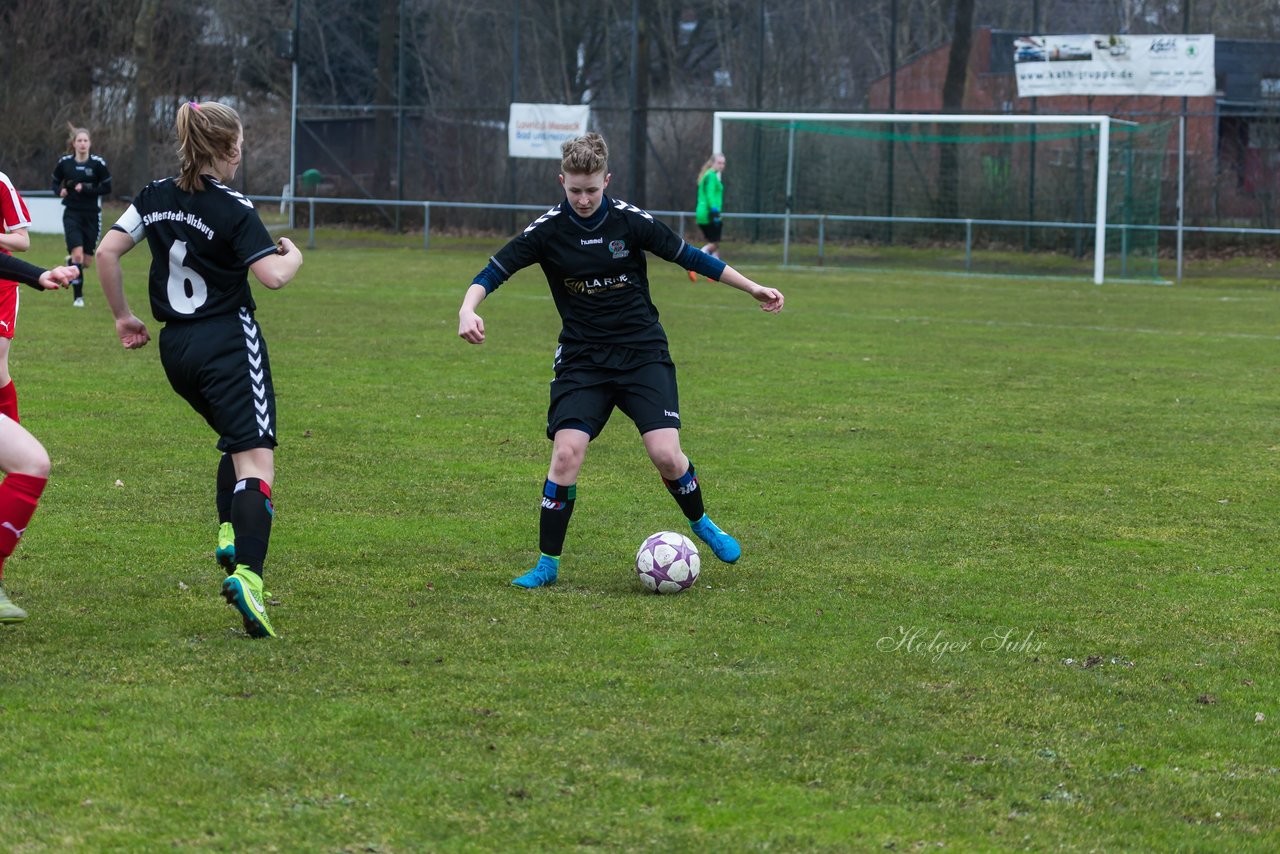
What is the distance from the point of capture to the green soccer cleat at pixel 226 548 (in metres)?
5.50

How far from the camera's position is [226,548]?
554 cm

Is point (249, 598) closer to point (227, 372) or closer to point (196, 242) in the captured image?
point (227, 372)

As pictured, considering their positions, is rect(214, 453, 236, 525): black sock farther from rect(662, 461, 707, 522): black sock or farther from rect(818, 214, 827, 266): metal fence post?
rect(818, 214, 827, 266): metal fence post

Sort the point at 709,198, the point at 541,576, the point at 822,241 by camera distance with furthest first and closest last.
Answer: the point at 822,241 → the point at 709,198 → the point at 541,576

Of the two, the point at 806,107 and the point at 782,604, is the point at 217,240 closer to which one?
the point at 782,604

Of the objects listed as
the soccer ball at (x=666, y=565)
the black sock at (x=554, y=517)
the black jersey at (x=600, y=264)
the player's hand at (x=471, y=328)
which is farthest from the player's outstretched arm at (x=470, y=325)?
the soccer ball at (x=666, y=565)

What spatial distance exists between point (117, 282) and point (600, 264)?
1.76m

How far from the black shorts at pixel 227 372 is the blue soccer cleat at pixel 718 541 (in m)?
1.83

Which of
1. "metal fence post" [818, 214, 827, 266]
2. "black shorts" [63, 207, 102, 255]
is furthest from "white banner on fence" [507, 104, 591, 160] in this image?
"black shorts" [63, 207, 102, 255]

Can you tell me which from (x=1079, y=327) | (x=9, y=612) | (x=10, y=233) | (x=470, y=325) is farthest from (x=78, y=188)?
(x=9, y=612)

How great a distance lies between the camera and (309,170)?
32.7 m

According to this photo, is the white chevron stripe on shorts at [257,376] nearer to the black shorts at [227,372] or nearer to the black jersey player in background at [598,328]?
the black shorts at [227,372]

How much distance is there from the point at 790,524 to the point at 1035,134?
22.5 metres

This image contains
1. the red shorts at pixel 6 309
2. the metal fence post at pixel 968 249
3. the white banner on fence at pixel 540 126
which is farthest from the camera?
the white banner on fence at pixel 540 126
